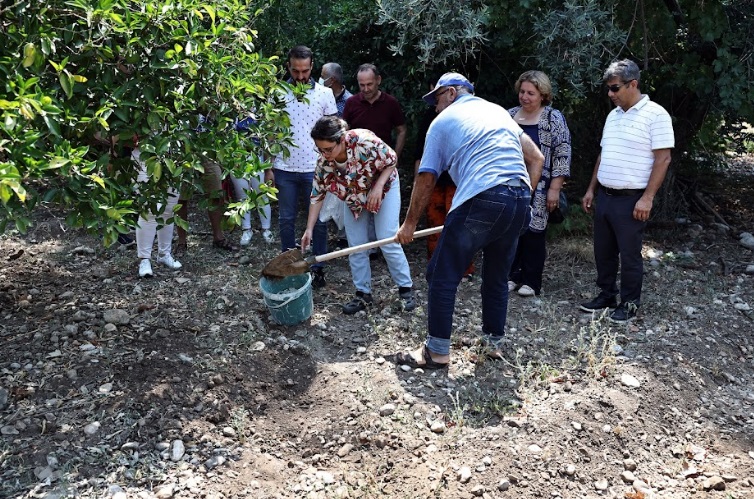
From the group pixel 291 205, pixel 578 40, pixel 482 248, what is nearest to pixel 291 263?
pixel 291 205

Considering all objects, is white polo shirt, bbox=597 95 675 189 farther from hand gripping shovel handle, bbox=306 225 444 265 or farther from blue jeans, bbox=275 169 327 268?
blue jeans, bbox=275 169 327 268

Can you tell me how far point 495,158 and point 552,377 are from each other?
130cm

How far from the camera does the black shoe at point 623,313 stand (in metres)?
4.88

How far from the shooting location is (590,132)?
6.97m

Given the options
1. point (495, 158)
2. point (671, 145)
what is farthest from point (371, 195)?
point (671, 145)

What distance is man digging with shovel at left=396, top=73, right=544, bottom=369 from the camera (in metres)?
3.83

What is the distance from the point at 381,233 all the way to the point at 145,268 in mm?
1961

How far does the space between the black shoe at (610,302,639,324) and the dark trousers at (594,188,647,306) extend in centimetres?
4

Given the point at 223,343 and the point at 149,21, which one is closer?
the point at 149,21

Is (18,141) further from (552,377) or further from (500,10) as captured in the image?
(500,10)

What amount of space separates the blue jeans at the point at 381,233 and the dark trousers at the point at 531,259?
889mm

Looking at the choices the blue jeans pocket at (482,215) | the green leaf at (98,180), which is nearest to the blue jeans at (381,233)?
the blue jeans pocket at (482,215)

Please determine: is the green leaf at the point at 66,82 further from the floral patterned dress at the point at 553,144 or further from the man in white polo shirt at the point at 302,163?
the floral patterned dress at the point at 553,144

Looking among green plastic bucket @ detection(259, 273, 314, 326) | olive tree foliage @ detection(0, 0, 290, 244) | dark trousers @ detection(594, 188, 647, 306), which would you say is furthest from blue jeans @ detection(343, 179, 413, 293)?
dark trousers @ detection(594, 188, 647, 306)
